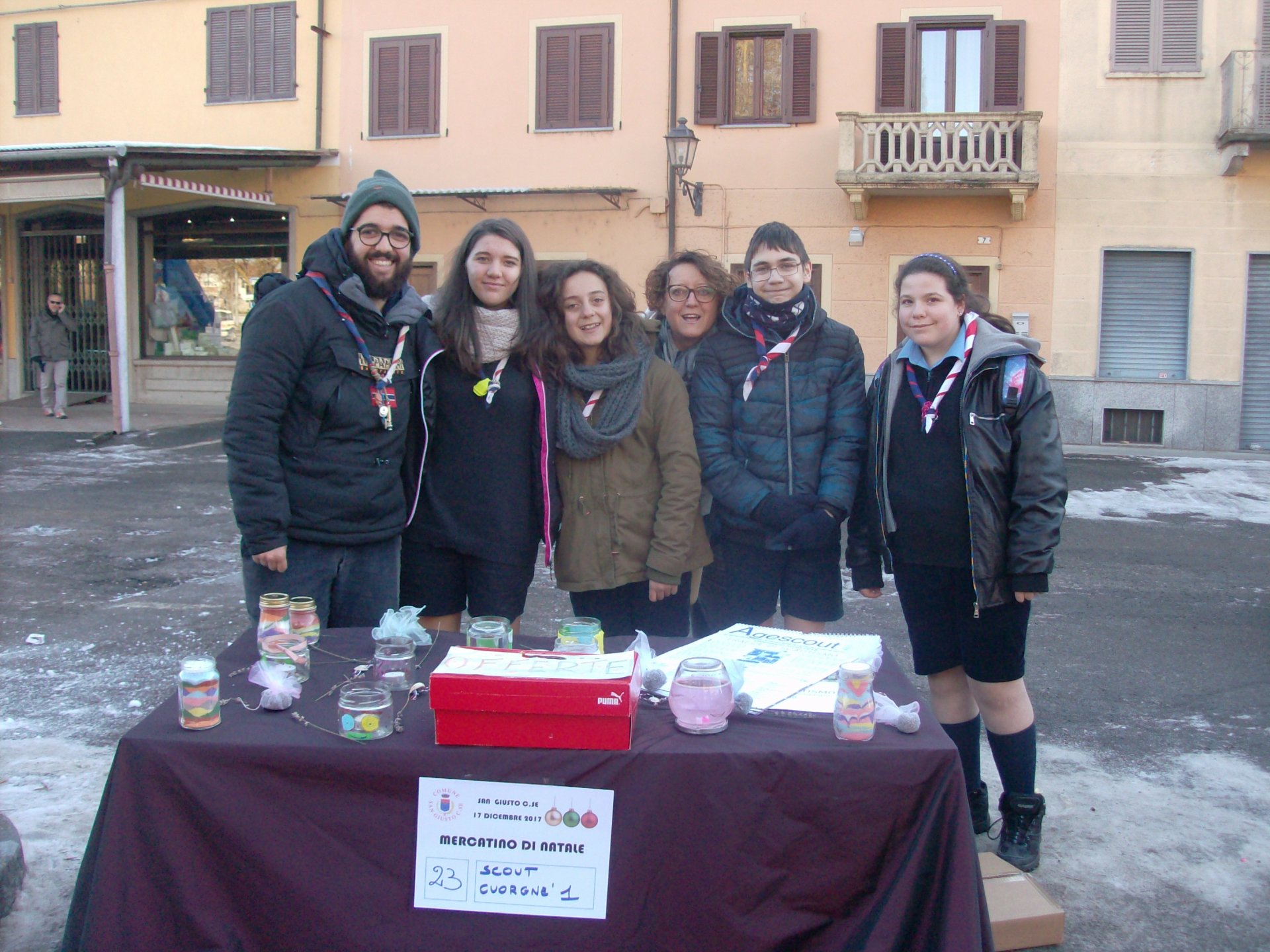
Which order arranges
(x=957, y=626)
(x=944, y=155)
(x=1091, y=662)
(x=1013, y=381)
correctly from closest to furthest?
(x=1013, y=381)
(x=957, y=626)
(x=1091, y=662)
(x=944, y=155)

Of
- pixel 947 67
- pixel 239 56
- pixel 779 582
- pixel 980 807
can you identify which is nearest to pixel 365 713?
pixel 779 582

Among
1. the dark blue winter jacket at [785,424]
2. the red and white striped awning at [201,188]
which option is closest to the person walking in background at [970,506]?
the dark blue winter jacket at [785,424]

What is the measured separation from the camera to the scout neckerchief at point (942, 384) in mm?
2971

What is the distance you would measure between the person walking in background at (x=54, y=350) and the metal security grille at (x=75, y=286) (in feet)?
6.28

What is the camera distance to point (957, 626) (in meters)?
3.10

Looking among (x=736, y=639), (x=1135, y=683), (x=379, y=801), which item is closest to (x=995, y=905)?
(x=736, y=639)

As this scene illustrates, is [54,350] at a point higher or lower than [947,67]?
lower

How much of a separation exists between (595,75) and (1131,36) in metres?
7.50

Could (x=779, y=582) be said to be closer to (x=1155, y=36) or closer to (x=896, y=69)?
(x=896, y=69)

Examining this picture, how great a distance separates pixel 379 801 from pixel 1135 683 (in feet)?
12.7

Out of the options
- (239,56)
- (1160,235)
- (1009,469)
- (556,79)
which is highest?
(239,56)

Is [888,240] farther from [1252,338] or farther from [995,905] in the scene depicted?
[995,905]

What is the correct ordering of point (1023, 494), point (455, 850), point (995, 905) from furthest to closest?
point (1023, 494), point (995, 905), point (455, 850)

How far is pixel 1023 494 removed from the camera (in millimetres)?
2879
